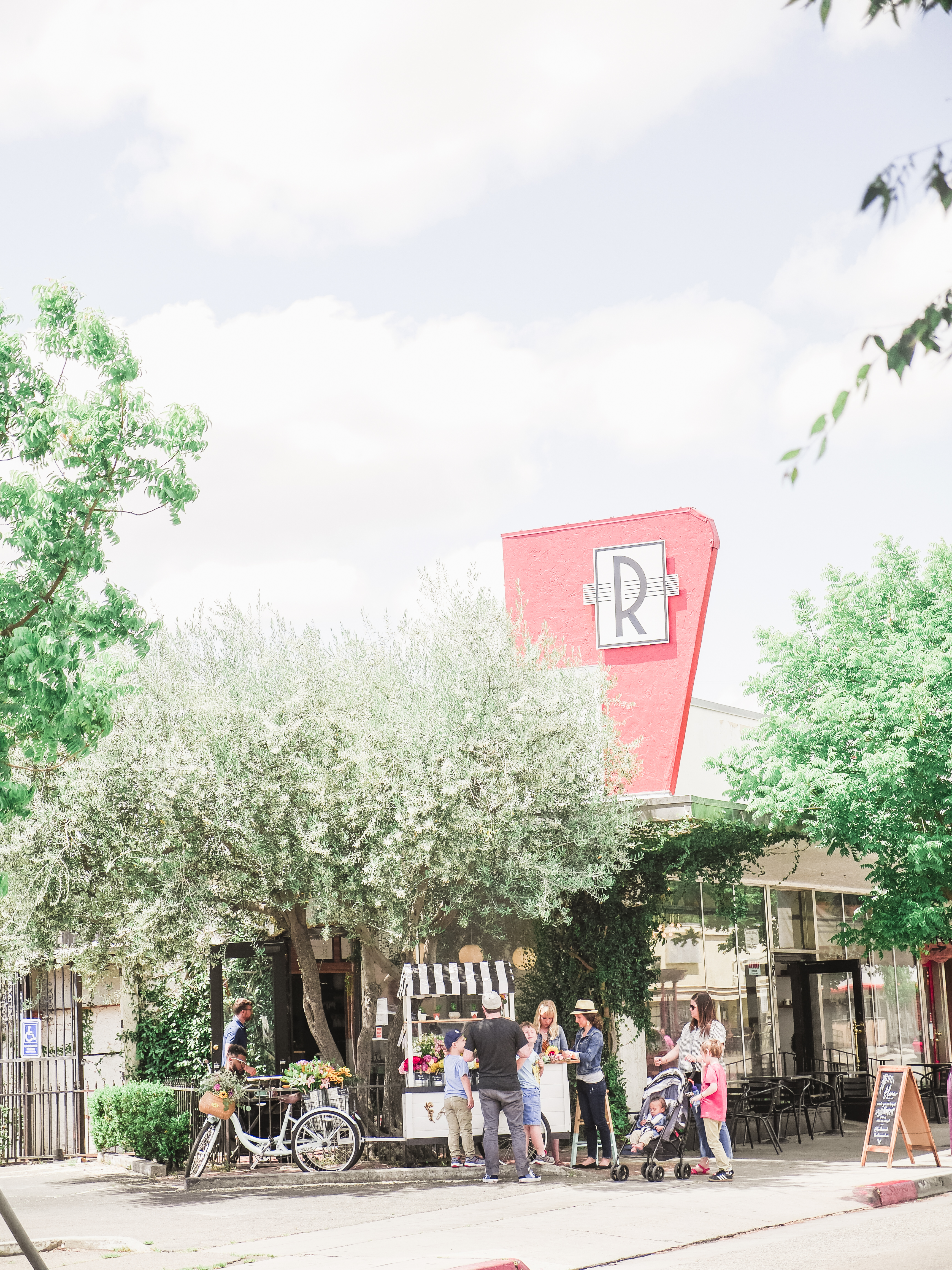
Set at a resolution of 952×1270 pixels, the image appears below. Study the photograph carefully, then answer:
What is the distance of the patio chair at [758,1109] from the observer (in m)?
17.8

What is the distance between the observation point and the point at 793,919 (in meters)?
23.2

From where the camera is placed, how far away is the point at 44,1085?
1939 centimetres

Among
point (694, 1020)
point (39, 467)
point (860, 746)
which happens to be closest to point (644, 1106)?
point (694, 1020)

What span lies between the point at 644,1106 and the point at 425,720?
4.55m

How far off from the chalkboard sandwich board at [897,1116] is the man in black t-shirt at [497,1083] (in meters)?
3.51

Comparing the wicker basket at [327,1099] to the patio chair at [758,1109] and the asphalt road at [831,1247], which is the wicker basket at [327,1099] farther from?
the asphalt road at [831,1247]

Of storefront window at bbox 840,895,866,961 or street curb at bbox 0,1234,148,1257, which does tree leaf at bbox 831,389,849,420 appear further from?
storefront window at bbox 840,895,866,961

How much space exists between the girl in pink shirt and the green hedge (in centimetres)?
643

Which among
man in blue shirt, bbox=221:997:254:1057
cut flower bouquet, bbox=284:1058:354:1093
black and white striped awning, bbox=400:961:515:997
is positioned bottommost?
cut flower bouquet, bbox=284:1058:354:1093

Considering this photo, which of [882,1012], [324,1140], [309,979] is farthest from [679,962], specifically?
[882,1012]

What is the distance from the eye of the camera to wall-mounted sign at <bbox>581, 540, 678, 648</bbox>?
2056cm

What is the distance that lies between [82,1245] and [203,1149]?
12.4 feet


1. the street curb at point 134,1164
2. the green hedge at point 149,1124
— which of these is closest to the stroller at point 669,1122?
the street curb at point 134,1164

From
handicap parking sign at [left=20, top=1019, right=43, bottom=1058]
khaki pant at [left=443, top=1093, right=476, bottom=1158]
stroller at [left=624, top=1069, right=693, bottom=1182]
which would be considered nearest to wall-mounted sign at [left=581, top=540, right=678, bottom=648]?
stroller at [left=624, top=1069, right=693, bottom=1182]
